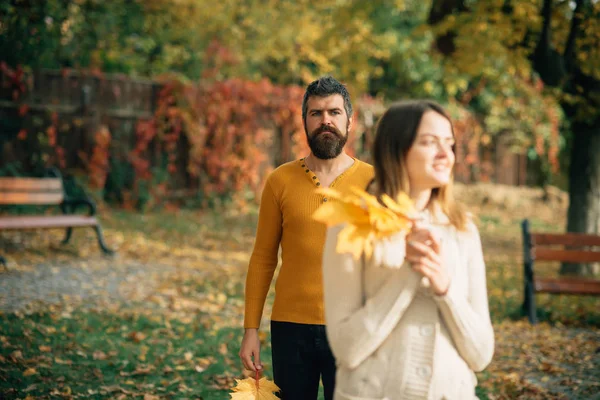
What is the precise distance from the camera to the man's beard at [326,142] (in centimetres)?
275

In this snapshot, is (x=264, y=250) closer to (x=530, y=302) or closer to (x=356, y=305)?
(x=356, y=305)

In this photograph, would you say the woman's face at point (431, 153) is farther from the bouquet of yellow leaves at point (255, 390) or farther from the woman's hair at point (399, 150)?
the bouquet of yellow leaves at point (255, 390)

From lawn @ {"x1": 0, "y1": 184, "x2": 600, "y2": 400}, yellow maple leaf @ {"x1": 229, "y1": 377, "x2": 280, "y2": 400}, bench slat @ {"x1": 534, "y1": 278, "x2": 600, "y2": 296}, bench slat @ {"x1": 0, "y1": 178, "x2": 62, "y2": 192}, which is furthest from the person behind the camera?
bench slat @ {"x1": 0, "y1": 178, "x2": 62, "y2": 192}

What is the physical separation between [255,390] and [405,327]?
110 centimetres

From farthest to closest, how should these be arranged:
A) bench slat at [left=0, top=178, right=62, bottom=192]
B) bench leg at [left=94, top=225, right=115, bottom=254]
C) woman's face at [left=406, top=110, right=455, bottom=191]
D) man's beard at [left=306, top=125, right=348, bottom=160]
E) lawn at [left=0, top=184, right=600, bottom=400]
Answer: bench slat at [left=0, top=178, right=62, bottom=192] → bench leg at [left=94, top=225, right=115, bottom=254] → lawn at [left=0, top=184, right=600, bottom=400] → man's beard at [left=306, top=125, right=348, bottom=160] → woman's face at [left=406, top=110, right=455, bottom=191]

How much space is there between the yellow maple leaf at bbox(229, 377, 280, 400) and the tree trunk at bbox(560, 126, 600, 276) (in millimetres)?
7973

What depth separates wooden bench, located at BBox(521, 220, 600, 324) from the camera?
6766mm

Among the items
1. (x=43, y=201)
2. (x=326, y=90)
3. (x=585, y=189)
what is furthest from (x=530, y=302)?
(x=43, y=201)

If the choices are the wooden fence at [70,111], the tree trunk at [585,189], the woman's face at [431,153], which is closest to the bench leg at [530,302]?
the tree trunk at [585,189]

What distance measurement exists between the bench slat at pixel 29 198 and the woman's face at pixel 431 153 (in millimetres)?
8588

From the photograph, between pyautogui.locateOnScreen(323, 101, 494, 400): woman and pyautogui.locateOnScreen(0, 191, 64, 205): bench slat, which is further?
pyautogui.locateOnScreen(0, 191, 64, 205): bench slat

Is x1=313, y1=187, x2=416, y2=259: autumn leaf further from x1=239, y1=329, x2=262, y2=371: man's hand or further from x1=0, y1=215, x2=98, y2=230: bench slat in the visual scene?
x1=0, y1=215, x2=98, y2=230: bench slat


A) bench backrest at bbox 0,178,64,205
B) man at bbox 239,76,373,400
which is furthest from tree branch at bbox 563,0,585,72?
bench backrest at bbox 0,178,64,205

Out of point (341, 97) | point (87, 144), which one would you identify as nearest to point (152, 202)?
point (87, 144)
